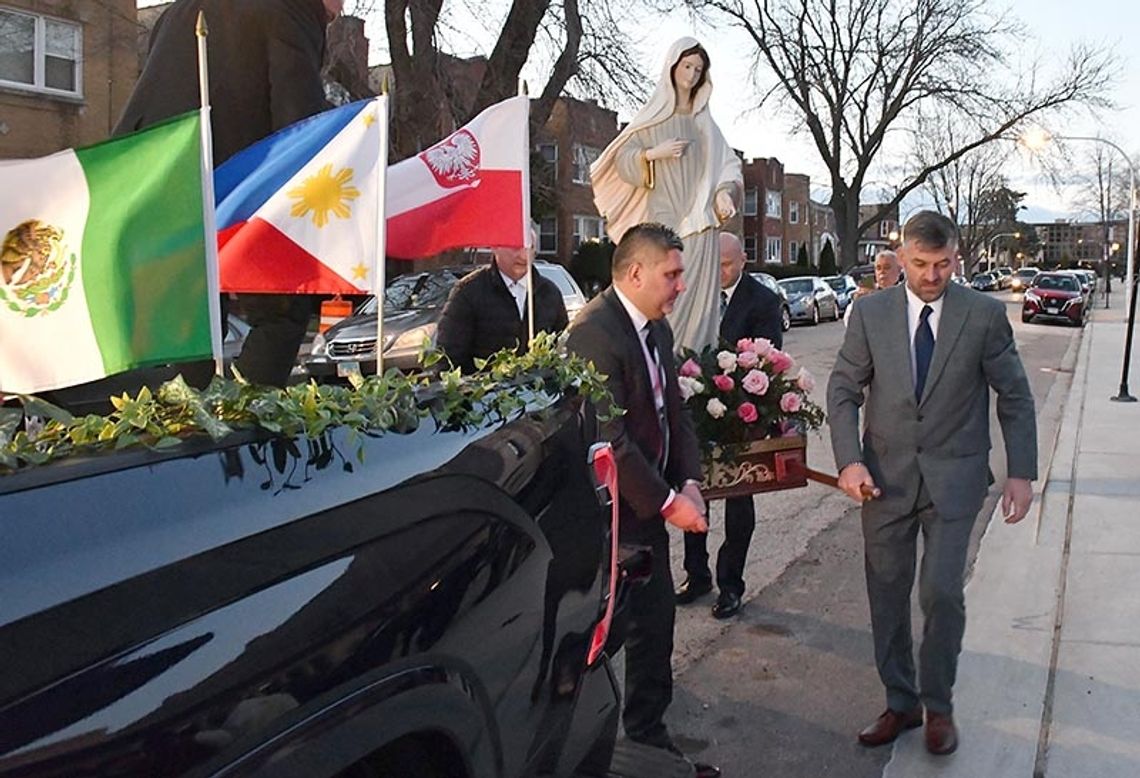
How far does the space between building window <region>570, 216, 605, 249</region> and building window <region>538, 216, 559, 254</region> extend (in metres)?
0.71

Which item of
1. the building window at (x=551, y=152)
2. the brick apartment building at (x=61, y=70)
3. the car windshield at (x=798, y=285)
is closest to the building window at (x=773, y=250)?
the building window at (x=551, y=152)

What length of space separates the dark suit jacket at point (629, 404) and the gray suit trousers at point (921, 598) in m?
0.92

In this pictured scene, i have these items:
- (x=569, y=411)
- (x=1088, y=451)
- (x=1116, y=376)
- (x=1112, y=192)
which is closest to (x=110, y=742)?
(x=569, y=411)

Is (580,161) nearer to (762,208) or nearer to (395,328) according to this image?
(762,208)

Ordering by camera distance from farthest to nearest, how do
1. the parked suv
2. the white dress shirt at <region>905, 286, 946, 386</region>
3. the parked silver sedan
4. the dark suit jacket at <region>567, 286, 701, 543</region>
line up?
1. the parked silver sedan
2. the parked suv
3. the white dress shirt at <region>905, 286, 946, 386</region>
4. the dark suit jacket at <region>567, 286, 701, 543</region>

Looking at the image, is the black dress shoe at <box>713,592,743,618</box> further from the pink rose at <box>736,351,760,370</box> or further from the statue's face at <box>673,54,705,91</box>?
the statue's face at <box>673,54,705,91</box>

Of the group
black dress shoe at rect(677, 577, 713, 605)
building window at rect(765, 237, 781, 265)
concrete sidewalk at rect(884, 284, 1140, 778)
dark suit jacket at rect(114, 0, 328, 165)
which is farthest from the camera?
building window at rect(765, 237, 781, 265)

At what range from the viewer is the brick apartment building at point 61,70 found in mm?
20312

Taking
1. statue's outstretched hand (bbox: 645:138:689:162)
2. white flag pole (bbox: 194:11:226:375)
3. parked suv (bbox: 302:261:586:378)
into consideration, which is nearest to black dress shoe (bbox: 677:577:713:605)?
statue's outstretched hand (bbox: 645:138:689:162)

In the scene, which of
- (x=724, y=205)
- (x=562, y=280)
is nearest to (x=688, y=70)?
(x=724, y=205)

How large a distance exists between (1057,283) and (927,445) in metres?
32.2

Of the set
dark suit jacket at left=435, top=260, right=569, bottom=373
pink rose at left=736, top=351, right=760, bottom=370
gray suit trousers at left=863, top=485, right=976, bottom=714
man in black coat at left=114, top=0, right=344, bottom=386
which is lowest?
gray suit trousers at left=863, top=485, right=976, bottom=714

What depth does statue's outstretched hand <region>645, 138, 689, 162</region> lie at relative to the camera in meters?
5.12

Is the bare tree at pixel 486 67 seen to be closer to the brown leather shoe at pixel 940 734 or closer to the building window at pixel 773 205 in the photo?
the brown leather shoe at pixel 940 734
